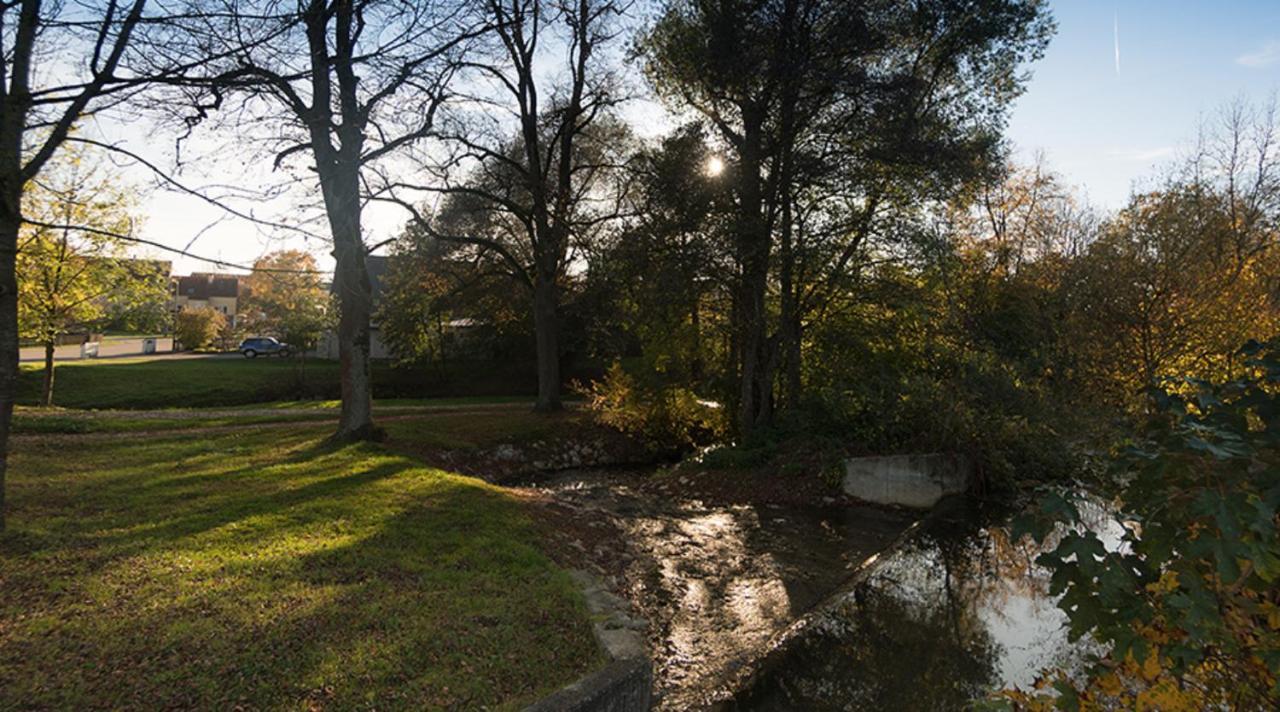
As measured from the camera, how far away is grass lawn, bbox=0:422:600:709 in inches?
158

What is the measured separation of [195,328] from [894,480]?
43.8 meters

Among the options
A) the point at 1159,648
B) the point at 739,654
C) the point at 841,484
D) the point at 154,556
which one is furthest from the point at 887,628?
the point at 154,556

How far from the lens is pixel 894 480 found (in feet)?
40.9

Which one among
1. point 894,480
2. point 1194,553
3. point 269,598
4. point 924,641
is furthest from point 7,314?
point 894,480

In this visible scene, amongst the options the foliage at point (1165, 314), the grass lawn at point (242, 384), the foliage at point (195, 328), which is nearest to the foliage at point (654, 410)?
the foliage at point (1165, 314)

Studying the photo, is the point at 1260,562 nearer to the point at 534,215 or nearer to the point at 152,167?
the point at 152,167

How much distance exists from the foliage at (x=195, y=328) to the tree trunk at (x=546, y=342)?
32.5 meters

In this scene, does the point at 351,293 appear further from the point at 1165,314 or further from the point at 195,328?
the point at 195,328

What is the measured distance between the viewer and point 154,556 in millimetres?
5664

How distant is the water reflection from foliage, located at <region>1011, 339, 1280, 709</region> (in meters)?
3.24

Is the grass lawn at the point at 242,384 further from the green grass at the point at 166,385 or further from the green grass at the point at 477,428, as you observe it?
the green grass at the point at 477,428

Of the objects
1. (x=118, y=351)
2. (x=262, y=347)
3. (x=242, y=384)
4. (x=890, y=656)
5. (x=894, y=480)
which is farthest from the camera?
(x=262, y=347)

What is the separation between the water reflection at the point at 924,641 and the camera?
213 inches

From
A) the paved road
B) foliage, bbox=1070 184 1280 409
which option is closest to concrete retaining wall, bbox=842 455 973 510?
foliage, bbox=1070 184 1280 409
